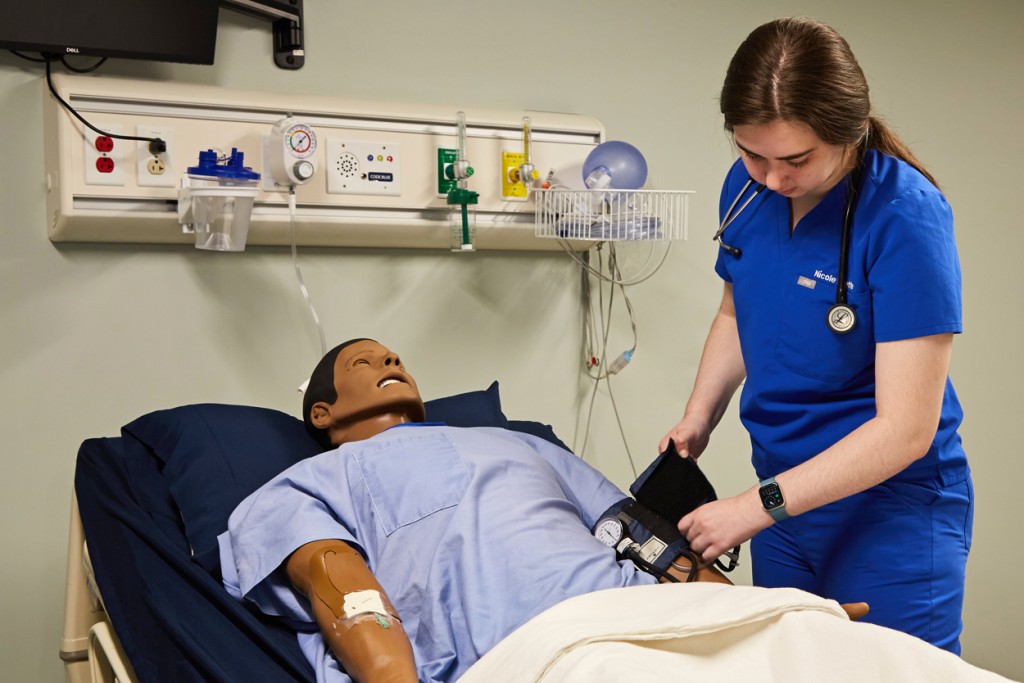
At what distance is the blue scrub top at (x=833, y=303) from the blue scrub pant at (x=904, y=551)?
5cm

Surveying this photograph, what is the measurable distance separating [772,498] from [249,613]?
2.74ft

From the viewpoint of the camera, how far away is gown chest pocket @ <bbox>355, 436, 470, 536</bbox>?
65.8 inches

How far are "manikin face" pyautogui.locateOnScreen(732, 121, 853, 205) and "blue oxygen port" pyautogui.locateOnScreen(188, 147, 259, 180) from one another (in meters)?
0.99

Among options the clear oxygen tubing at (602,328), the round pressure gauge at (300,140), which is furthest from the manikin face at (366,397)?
the clear oxygen tubing at (602,328)

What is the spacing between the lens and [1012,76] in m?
3.18

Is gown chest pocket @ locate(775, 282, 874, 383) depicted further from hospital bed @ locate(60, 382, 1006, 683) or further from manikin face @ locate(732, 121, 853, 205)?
hospital bed @ locate(60, 382, 1006, 683)

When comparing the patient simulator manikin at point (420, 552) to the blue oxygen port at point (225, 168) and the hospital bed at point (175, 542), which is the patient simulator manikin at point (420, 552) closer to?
the hospital bed at point (175, 542)

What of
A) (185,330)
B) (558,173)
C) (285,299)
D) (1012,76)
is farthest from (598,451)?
(1012,76)

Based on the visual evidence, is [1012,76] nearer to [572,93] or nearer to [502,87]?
[572,93]

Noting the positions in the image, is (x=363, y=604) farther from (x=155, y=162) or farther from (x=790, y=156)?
(x=155, y=162)

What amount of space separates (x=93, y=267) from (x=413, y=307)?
73 centimetres

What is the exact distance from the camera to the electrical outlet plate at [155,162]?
2047mm

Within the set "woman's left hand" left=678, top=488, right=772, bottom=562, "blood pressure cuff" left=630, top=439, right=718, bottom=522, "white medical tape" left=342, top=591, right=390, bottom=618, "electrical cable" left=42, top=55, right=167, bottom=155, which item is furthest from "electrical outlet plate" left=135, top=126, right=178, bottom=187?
"woman's left hand" left=678, top=488, right=772, bottom=562

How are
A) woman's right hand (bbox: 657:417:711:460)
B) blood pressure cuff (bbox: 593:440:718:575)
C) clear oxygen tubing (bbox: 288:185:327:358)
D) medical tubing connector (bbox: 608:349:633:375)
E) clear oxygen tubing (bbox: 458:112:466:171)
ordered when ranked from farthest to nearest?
medical tubing connector (bbox: 608:349:633:375)
clear oxygen tubing (bbox: 458:112:466:171)
clear oxygen tubing (bbox: 288:185:327:358)
woman's right hand (bbox: 657:417:711:460)
blood pressure cuff (bbox: 593:440:718:575)
